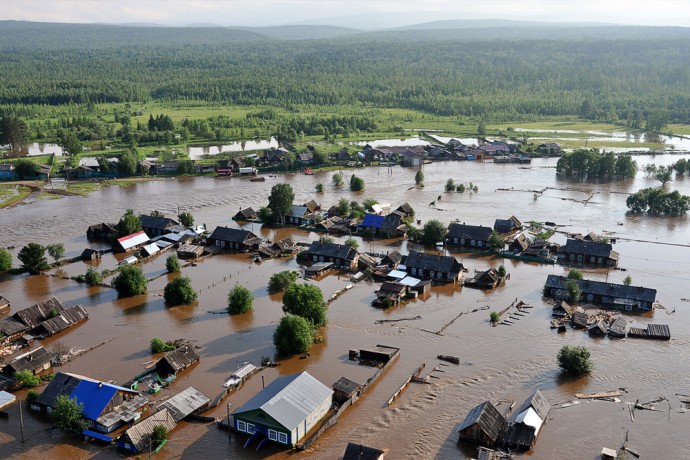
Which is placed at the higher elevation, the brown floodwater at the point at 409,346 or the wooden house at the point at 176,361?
the wooden house at the point at 176,361

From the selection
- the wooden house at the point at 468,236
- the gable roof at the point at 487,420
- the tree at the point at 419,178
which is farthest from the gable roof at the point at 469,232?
the gable roof at the point at 487,420

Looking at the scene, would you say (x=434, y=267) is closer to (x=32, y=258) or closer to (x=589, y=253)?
(x=589, y=253)

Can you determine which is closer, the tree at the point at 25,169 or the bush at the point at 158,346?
the bush at the point at 158,346

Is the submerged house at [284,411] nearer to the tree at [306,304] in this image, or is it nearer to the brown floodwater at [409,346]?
the brown floodwater at [409,346]

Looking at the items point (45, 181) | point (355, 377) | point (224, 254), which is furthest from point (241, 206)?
point (355, 377)

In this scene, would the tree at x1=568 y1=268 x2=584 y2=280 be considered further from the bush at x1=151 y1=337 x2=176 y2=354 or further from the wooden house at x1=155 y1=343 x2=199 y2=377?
the bush at x1=151 y1=337 x2=176 y2=354

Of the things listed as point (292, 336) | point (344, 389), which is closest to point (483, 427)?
point (344, 389)
